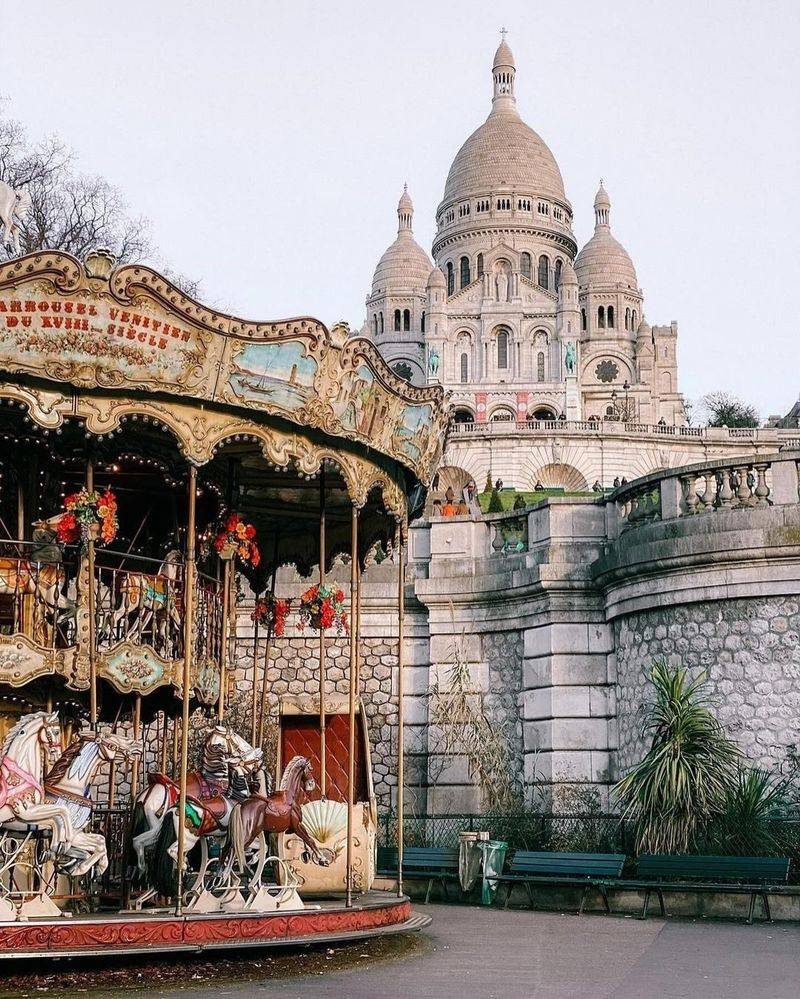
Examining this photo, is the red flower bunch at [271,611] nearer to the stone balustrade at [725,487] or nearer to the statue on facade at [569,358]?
the stone balustrade at [725,487]

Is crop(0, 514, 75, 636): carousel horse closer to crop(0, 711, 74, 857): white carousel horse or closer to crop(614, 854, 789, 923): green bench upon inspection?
crop(0, 711, 74, 857): white carousel horse

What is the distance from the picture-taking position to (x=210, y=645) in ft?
60.8

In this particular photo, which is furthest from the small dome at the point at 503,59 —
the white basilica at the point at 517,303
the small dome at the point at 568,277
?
the small dome at the point at 568,277

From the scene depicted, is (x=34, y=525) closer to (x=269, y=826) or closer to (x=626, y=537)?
(x=269, y=826)

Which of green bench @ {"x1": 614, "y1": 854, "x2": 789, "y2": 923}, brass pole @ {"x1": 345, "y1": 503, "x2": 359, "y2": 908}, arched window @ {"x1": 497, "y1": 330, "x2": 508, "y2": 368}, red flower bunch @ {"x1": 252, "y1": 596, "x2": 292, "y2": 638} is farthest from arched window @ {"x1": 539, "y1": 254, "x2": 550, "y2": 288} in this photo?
brass pole @ {"x1": 345, "y1": 503, "x2": 359, "y2": 908}

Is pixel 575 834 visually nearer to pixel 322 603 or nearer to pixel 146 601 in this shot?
pixel 322 603

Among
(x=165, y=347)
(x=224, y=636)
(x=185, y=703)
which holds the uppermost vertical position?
(x=165, y=347)

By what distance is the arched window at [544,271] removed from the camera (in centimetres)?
14500

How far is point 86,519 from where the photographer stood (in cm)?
1622

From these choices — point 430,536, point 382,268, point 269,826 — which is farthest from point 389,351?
point 269,826

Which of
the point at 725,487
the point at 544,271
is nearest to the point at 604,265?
the point at 544,271

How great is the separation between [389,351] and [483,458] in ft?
210

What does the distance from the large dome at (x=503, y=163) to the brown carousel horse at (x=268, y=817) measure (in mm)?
134416

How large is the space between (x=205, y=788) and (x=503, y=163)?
13667cm
